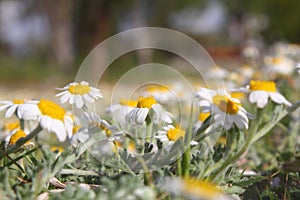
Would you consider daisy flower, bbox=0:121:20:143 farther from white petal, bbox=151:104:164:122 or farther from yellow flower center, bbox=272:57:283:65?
yellow flower center, bbox=272:57:283:65

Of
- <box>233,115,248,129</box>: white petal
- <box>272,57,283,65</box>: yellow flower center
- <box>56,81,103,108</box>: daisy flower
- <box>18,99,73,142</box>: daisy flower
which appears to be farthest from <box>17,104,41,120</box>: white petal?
<box>272,57,283,65</box>: yellow flower center

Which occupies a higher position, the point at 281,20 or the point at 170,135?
the point at 281,20

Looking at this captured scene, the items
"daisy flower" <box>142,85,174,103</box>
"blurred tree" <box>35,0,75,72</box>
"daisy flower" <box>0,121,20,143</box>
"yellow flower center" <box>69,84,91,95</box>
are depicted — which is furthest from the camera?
"blurred tree" <box>35,0,75,72</box>

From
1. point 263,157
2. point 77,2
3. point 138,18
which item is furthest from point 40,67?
point 263,157

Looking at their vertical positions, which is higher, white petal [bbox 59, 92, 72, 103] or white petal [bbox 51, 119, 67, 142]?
white petal [bbox 59, 92, 72, 103]

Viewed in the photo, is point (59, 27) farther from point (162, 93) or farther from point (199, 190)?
point (199, 190)

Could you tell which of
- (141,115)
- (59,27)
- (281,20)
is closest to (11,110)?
(141,115)

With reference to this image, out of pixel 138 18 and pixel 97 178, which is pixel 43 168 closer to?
pixel 97 178
